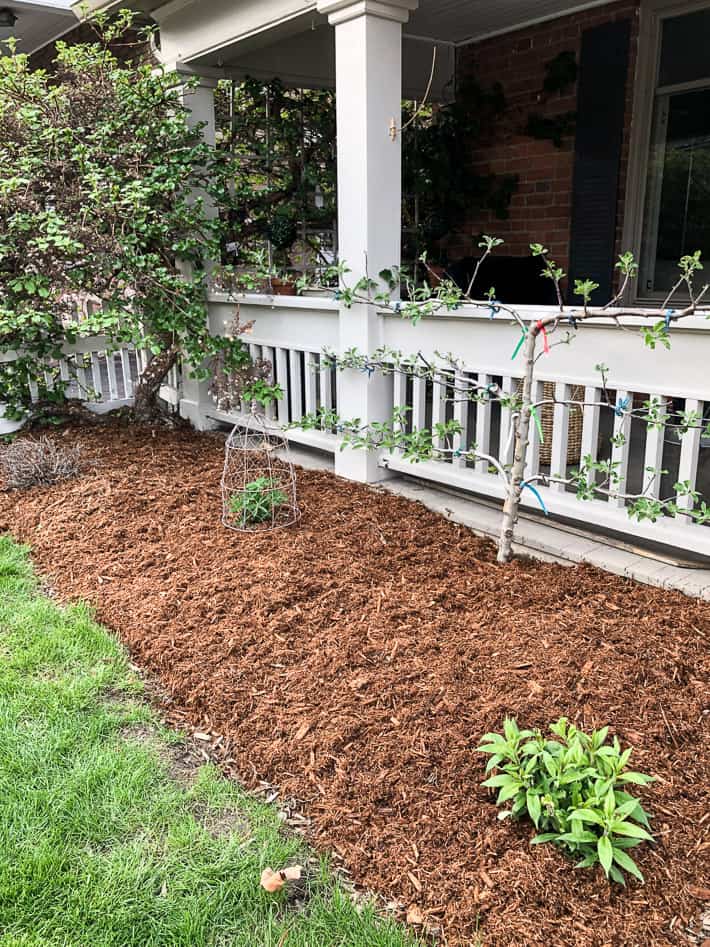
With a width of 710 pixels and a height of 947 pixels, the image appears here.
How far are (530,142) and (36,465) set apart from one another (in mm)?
4399

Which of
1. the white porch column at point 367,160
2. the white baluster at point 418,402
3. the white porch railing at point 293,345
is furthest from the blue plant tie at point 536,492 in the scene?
the white porch railing at point 293,345

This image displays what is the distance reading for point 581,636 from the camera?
2705mm

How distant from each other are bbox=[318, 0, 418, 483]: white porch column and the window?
7.65 feet

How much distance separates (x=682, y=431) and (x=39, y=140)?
13.3ft

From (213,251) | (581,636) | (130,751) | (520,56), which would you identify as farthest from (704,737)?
(520,56)

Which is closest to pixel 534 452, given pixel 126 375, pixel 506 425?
pixel 506 425

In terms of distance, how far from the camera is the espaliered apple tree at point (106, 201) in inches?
186

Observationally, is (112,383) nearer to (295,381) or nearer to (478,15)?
(295,381)

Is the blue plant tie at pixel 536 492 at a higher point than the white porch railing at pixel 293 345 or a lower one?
lower

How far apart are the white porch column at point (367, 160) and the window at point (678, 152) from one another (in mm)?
2333

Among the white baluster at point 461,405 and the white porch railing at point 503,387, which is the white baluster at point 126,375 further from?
the white baluster at point 461,405

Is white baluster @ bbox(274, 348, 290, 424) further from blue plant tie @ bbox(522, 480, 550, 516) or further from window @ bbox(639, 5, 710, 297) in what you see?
window @ bbox(639, 5, 710, 297)

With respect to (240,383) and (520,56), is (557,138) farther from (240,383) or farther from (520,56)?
(240,383)

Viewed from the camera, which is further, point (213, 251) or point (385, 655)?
point (213, 251)
